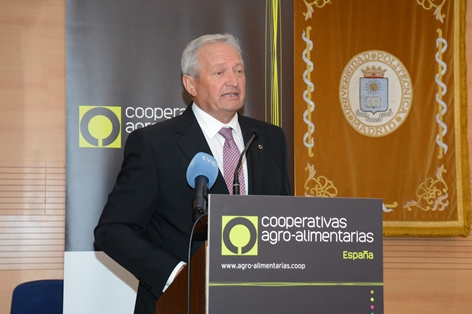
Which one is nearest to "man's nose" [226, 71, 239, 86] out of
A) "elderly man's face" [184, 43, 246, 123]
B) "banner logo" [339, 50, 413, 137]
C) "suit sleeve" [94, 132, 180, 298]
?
"elderly man's face" [184, 43, 246, 123]

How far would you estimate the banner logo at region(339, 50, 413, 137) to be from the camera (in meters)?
4.36

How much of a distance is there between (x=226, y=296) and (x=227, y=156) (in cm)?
111

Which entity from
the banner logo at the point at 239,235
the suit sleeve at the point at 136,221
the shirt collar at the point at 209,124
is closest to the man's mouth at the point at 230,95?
the shirt collar at the point at 209,124

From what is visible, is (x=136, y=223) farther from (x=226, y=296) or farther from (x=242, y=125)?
(x=226, y=296)

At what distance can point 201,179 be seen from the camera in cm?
157

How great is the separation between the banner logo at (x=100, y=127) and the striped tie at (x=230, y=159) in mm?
1278

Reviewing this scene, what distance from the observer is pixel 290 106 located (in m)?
4.03

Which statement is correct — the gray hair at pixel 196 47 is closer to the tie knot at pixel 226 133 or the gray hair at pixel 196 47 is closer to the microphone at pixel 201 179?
the tie knot at pixel 226 133

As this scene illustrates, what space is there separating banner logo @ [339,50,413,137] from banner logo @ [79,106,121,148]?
1.63 metres

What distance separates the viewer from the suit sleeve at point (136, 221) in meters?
1.91

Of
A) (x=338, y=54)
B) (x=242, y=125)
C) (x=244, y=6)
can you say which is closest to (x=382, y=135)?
(x=338, y=54)

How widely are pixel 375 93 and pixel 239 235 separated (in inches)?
127

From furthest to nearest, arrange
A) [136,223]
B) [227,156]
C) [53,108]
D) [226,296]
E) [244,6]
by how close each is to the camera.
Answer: [53,108] → [244,6] → [227,156] → [136,223] → [226,296]

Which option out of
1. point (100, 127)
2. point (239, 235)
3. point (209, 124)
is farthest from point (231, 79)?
point (100, 127)
